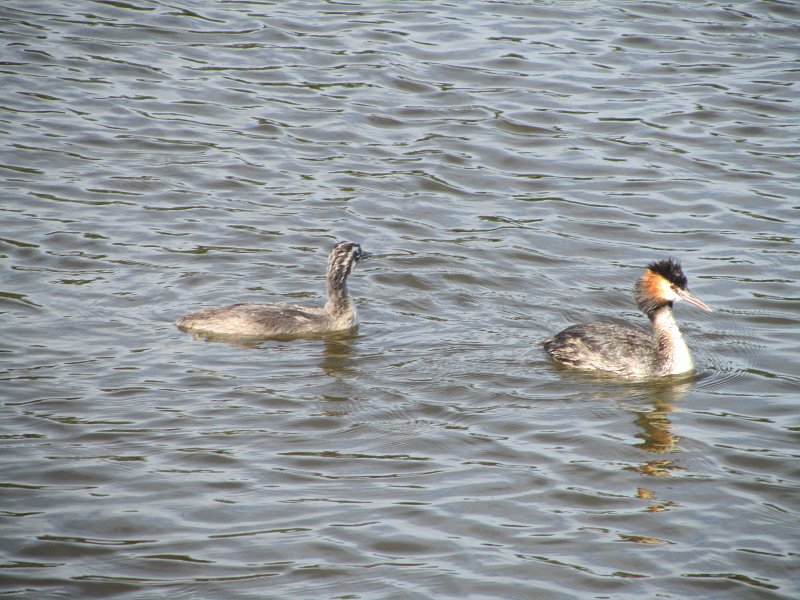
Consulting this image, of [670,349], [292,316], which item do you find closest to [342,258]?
[292,316]

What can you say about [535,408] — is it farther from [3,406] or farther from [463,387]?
[3,406]

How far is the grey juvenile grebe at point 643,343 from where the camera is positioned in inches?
389

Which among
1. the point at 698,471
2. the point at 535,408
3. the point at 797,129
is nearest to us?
the point at 698,471

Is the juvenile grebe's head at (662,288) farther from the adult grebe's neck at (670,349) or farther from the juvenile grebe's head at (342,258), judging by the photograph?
the juvenile grebe's head at (342,258)

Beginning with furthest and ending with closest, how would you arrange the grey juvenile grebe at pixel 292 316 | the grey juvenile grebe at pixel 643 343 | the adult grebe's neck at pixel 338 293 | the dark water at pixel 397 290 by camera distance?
the adult grebe's neck at pixel 338 293 < the grey juvenile grebe at pixel 292 316 < the grey juvenile grebe at pixel 643 343 < the dark water at pixel 397 290

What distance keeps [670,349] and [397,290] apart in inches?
111

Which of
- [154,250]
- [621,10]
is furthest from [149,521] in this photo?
[621,10]

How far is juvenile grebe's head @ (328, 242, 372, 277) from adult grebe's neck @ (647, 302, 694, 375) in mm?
2808

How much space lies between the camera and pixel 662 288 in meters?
10.2

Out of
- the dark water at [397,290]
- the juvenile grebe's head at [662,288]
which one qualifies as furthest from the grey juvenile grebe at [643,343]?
the dark water at [397,290]

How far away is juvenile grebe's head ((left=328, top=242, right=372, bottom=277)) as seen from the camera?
35.9 feet

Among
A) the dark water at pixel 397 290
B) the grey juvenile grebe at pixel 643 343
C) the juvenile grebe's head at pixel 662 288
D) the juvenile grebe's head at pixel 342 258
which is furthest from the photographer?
the juvenile grebe's head at pixel 342 258

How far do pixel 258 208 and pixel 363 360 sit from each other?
3456 mm

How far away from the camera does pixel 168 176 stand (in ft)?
44.5
